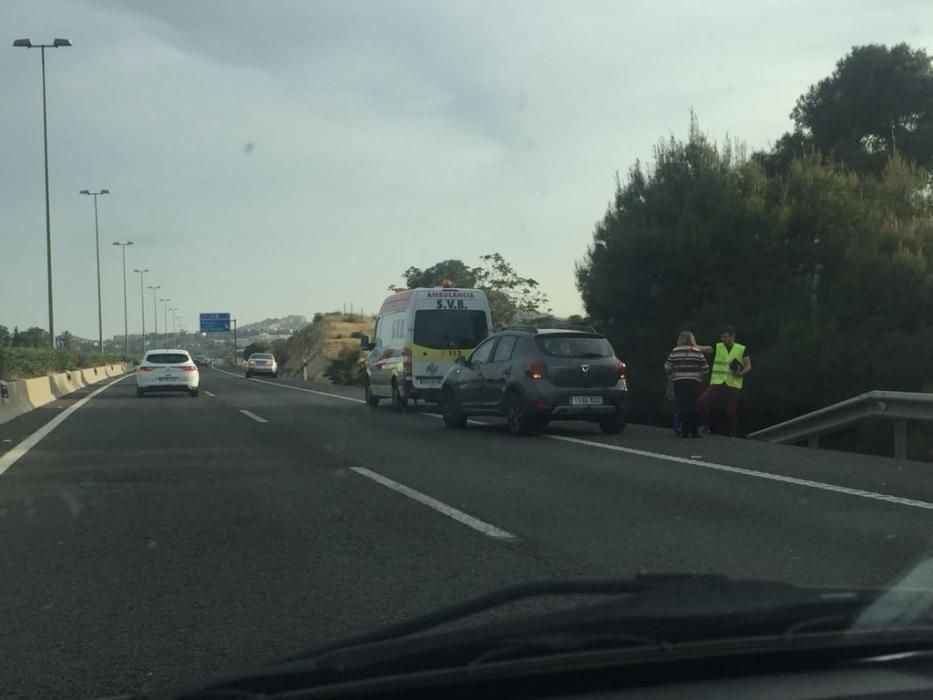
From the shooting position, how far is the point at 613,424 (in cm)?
1510

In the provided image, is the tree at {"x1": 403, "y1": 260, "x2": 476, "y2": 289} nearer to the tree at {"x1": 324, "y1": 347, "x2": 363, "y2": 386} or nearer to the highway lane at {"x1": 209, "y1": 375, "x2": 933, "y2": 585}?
the tree at {"x1": 324, "y1": 347, "x2": 363, "y2": 386}

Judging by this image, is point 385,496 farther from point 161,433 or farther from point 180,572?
point 161,433

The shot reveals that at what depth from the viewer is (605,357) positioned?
1486cm

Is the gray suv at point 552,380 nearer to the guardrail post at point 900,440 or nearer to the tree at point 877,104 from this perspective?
the guardrail post at point 900,440

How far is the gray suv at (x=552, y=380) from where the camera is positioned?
14430 mm

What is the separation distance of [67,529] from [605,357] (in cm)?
885

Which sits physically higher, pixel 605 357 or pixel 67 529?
pixel 605 357

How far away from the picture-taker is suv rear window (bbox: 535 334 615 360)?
14.7 meters

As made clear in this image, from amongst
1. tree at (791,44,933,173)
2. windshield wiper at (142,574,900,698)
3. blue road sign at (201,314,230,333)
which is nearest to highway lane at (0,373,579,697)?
windshield wiper at (142,574,900,698)

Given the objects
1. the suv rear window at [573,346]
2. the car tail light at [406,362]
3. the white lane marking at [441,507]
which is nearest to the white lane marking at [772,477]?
the suv rear window at [573,346]

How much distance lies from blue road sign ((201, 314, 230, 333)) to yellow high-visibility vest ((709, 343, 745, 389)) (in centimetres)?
9287

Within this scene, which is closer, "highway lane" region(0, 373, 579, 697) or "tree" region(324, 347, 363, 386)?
"highway lane" region(0, 373, 579, 697)

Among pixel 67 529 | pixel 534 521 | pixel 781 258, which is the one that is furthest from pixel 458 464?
pixel 781 258

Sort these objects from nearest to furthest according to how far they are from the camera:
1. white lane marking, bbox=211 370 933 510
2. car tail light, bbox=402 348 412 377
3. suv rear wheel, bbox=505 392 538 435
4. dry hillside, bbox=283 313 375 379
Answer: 1. white lane marking, bbox=211 370 933 510
2. suv rear wheel, bbox=505 392 538 435
3. car tail light, bbox=402 348 412 377
4. dry hillside, bbox=283 313 375 379
